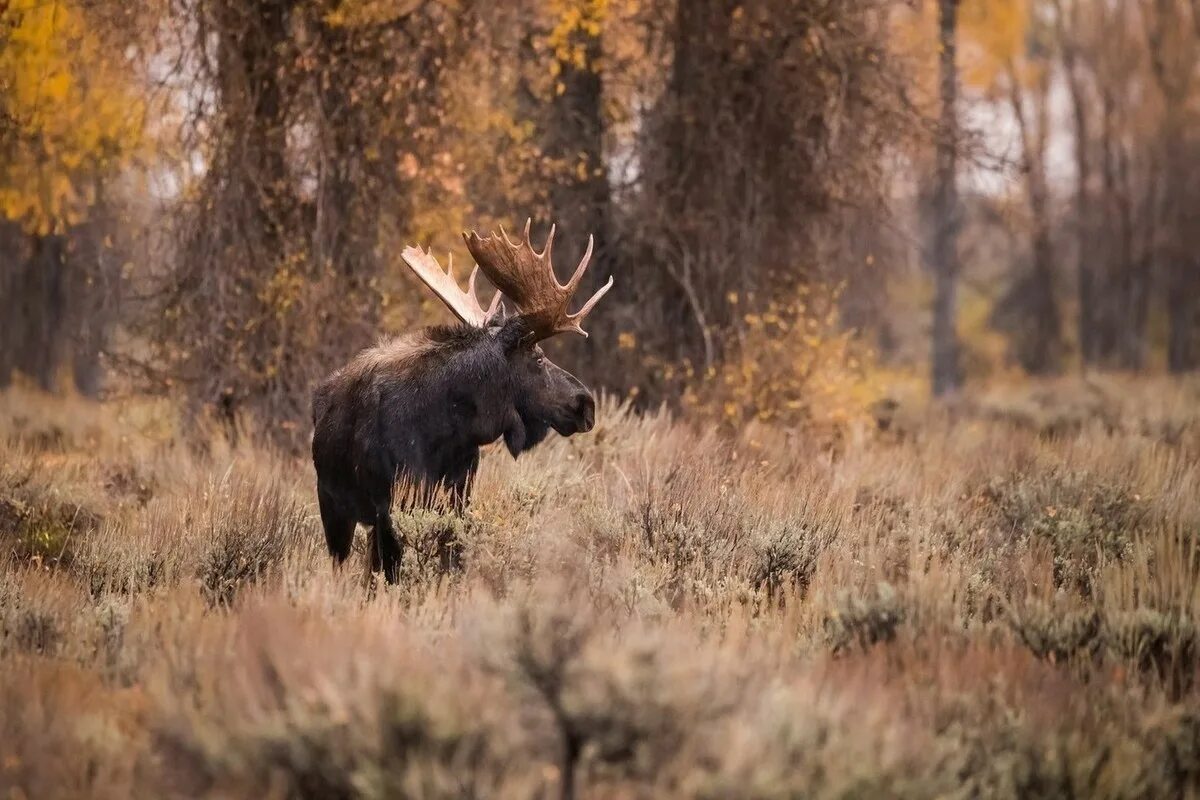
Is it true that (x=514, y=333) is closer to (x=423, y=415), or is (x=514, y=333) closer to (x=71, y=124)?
(x=423, y=415)

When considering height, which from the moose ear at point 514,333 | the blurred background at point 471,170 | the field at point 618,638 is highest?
the blurred background at point 471,170

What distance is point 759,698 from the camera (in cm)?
404

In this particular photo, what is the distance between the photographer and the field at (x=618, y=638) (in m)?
3.73

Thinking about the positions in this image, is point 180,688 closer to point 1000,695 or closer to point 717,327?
point 1000,695

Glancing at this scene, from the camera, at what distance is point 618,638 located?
14.9 feet

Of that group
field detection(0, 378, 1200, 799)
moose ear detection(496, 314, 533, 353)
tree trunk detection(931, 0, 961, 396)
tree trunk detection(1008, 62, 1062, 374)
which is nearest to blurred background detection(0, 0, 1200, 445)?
field detection(0, 378, 1200, 799)

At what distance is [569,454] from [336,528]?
287 cm

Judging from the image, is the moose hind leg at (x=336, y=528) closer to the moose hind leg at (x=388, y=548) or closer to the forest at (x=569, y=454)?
the forest at (x=569, y=454)

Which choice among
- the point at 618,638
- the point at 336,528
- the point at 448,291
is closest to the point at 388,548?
the point at 336,528

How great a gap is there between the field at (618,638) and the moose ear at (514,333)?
902mm

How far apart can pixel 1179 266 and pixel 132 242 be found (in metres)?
24.9

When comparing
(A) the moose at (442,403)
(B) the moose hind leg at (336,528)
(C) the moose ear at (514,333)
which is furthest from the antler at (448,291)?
(B) the moose hind leg at (336,528)

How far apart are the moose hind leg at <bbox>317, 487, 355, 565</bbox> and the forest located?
0.41ft

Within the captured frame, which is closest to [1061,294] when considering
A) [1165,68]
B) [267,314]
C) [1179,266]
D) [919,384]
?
[1179,266]
